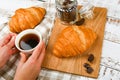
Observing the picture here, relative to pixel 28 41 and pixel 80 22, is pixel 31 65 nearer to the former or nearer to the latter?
pixel 28 41

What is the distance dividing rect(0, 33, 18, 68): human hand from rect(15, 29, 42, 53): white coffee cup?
0.06ft

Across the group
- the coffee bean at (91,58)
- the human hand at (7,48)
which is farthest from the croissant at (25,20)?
the coffee bean at (91,58)

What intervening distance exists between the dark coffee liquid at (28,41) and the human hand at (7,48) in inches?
1.1

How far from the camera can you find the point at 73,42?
0.62 m

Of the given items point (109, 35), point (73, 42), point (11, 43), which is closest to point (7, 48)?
point (11, 43)

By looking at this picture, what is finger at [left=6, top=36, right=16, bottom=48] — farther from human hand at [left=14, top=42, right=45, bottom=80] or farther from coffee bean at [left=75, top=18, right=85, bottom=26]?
coffee bean at [left=75, top=18, right=85, bottom=26]

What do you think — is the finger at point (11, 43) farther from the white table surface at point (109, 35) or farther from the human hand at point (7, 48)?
the white table surface at point (109, 35)

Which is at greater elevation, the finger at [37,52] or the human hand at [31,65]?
the finger at [37,52]

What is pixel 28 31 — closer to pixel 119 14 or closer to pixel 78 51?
pixel 78 51

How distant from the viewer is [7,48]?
2.12 ft

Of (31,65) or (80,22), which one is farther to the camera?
(80,22)

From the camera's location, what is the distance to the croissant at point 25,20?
68cm

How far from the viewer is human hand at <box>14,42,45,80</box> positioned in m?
0.60

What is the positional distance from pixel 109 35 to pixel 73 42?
0.13 metres
